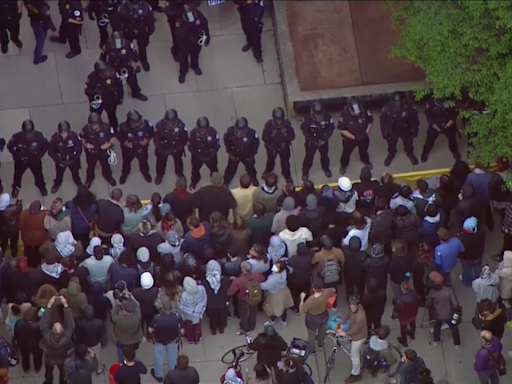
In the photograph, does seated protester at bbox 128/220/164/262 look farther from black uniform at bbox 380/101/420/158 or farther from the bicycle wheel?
black uniform at bbox 380/101/420/158

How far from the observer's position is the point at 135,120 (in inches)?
685

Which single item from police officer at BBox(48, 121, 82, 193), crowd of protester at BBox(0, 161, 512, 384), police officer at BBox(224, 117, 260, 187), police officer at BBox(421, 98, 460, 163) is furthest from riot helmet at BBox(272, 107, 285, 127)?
police officer at BBox(48, 121, 82, 193)

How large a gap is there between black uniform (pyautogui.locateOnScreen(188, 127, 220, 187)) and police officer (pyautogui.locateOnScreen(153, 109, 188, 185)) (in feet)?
0.49

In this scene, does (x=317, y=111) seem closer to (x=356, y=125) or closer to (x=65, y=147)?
(x=356, y=125)

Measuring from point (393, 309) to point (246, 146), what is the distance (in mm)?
3218

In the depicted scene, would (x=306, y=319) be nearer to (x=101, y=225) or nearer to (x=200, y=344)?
(x=200, y=344)

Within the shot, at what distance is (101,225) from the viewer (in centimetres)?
1639

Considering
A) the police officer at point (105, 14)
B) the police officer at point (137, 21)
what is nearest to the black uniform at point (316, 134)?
the police officer at point (137, 21)

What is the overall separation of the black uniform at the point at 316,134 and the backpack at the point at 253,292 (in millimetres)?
3247

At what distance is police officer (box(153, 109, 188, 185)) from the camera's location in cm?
1751

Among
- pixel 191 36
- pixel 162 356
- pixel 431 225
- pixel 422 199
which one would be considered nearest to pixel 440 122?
pixel 422 199

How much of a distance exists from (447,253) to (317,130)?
9.89 ft

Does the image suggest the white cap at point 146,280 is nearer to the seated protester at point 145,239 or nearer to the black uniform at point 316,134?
the seated protester at point 145,239

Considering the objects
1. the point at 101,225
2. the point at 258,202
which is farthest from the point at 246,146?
the point at 101,225
